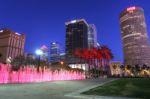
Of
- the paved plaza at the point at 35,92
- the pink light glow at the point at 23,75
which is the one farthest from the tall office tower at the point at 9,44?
the paved plaza at the point at 35,92

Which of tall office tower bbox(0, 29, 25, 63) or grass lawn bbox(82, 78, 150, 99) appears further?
tall office tower bbox(0, 29, 25, 63)

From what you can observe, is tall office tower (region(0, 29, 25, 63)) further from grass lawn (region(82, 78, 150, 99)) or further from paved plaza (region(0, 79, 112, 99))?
grass lawn (region(82, 78, 150, 99))

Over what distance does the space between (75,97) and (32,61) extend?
78.8 meters

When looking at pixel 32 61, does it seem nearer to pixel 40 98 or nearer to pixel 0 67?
pixel 0 67

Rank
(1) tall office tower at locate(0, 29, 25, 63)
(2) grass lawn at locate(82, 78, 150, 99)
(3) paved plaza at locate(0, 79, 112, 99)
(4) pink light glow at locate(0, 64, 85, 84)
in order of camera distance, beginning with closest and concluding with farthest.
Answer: (3) paved plaza at locate(0, 79, 112, 99) → (2) grass lawn at locate(82, 78, 150, 99) → (4) pink light glow at locate(0, 64, 85, 84) → (1) tall office tower at locate(0, 29, 25, 63)

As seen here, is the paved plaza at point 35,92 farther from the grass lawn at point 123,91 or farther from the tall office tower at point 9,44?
the tall office tower at point 9,44

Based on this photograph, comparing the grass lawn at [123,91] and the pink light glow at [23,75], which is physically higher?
the pink light glow at [23,75]

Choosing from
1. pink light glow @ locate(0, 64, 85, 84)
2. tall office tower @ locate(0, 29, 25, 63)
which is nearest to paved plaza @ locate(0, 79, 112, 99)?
pink light glow @ locate(0, 64, 85, 84)

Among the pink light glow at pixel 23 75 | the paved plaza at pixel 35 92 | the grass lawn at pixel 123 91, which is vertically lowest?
the grass lawn at pixel 123 91

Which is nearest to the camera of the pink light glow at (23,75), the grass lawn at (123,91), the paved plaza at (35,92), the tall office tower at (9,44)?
the paved plaza at (35,92)

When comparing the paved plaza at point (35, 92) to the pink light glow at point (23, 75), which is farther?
the pink light glow at point (23, 75)

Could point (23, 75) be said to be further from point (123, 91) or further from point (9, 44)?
point (9, 44)

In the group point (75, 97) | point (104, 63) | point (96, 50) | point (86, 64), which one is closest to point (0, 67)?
point (75, 97)

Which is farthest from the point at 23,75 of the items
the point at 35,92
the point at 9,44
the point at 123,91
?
the point at 9,44
